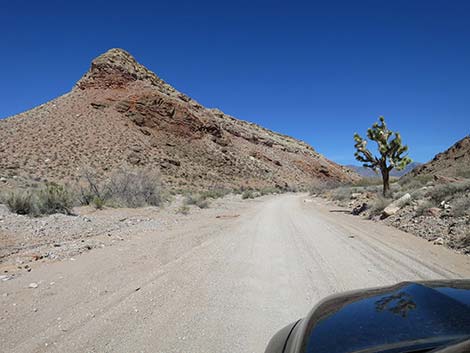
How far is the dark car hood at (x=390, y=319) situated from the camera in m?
1.71

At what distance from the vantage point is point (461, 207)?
930 centimetres

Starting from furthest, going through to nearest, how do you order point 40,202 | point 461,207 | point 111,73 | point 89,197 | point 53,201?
point 111,73 → point 89,197 → point 53,201 → point 40,202 → point 461,207

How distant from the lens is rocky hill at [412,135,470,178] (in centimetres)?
3958

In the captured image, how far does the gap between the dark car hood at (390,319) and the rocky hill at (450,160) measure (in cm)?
4241

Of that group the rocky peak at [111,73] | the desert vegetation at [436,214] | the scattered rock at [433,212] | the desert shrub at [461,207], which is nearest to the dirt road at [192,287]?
the desert vegetation at [436,214]

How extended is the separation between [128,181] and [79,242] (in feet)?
33.4

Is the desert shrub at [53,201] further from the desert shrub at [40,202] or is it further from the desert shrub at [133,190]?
the desert shrub at [133,190]

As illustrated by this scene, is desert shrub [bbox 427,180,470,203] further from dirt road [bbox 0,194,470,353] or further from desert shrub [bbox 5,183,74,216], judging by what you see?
desert shrub [bbox 5,183,74,216]

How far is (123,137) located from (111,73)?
55.4ft

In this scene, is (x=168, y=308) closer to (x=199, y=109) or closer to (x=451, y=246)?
(x=451, y=246)

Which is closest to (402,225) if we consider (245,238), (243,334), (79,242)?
(245,238)

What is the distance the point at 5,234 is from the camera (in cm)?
807

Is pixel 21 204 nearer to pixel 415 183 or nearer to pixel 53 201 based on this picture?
pixel 53 201

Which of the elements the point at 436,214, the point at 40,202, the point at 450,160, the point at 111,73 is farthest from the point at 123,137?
the point at 450,160
